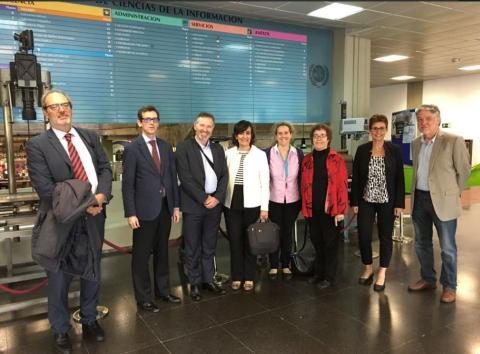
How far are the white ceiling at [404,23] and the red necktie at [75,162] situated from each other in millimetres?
1680

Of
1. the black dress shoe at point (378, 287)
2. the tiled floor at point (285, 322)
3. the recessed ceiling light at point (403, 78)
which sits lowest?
the tiled floor at point (285, 322)

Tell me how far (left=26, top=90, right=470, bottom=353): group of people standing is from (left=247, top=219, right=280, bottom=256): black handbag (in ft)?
0.39

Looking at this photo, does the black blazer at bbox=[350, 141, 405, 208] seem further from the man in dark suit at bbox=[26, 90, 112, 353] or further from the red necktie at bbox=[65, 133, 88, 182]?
the red necktie at bbox=[65, 133, 88, 182]

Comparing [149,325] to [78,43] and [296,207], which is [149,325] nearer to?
[296,207]

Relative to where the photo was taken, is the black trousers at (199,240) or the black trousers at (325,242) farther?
the black trousers at (325,242)

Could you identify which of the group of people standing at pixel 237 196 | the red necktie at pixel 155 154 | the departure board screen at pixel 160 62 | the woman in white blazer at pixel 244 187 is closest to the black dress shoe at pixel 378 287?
the group of people standing at pixel 237 196

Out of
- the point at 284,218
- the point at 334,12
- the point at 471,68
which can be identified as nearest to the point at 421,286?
the point at 284,218

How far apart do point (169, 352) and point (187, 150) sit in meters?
1.42

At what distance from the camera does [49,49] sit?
3945 millimetres

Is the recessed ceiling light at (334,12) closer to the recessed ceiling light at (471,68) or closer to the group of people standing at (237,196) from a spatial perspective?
the group of people standing at (237,196)

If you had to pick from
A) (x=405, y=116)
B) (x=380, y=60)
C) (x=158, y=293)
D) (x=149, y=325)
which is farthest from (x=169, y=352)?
(x=380, y=60)

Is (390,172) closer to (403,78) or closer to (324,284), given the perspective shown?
(324,284)

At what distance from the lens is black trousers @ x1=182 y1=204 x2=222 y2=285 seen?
3012 mm

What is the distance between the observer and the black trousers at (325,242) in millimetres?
3238
